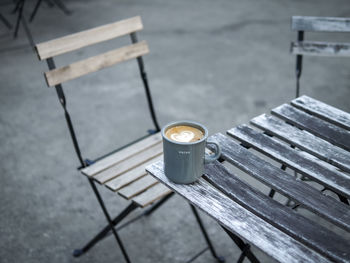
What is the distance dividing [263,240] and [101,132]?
2512 mm

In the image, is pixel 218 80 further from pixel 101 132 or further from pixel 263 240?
pixel 263 240

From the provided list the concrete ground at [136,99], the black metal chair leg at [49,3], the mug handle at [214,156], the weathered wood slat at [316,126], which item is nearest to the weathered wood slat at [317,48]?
the weathered wood slat at [316,126]

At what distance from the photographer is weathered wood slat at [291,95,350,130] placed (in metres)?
1.70

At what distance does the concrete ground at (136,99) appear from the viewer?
2.48 metres

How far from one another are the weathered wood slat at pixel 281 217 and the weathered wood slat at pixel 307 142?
1.07 feet

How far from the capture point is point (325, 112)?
1.76 meters

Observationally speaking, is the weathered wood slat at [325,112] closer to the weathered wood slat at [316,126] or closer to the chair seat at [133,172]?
the weathered wood slat at [316,126]

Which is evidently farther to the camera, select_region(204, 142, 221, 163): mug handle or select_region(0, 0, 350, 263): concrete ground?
select_region(0, 0, 350, 263): concrete ground

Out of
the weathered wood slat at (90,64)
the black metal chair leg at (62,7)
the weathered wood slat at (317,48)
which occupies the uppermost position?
the weathered wood slat at (90,64)

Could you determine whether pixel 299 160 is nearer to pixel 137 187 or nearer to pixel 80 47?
pixel 137 187

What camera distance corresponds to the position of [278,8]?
6.36 metres

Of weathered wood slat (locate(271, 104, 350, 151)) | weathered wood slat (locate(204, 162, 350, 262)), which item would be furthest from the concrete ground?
weathered wood slat (locate(204, 162, 350, 262))

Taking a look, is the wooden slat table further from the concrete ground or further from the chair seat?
the concrete ground

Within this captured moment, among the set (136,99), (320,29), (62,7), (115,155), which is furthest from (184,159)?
(62,7)
